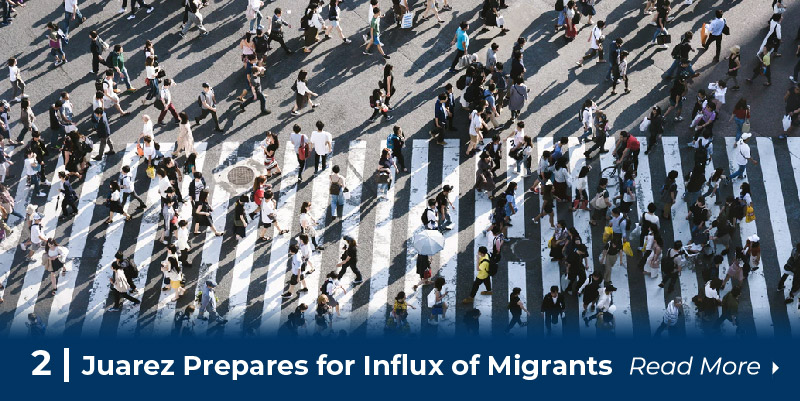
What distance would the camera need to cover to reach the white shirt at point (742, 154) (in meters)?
28.0

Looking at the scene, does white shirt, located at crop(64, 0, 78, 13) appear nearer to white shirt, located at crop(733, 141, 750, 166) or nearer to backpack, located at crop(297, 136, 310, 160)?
backpack, located at crop(297, 136, 310, 160)

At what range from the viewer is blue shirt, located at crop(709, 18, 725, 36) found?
32.4m

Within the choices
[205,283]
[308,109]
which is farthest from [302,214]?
[308,109]

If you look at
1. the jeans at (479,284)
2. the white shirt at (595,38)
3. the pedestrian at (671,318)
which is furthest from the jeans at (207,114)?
the pedestrian at (671,318)

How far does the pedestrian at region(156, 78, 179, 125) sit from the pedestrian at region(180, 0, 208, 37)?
3.46m

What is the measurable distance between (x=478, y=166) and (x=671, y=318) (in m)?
6.15

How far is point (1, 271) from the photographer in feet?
89.1

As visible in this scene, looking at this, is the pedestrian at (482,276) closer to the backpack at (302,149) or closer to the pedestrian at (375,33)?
the backpack at (302,149)

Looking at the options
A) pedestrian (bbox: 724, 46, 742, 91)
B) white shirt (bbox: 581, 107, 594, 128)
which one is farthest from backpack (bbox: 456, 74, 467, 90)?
pedestrian (bbox: 724, 46, 742, 91)

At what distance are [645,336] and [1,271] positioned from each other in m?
15.1

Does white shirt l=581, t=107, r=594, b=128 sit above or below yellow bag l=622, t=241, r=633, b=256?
above

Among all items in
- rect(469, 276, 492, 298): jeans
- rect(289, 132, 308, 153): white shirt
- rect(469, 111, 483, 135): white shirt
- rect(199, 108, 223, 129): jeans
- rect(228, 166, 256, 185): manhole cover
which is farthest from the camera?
rect(199, 108, 223, 129): jeans

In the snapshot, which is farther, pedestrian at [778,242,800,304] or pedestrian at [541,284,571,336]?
pedestrian at [778,242,800,304]

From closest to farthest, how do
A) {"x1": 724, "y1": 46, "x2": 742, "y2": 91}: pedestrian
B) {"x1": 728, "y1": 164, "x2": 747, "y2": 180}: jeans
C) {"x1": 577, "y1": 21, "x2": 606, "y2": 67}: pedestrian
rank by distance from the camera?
{"x1": 728, "y1": 164, "x2": 747, "y2": 180}: jeans, {"x1": 724, "y1": 46, "x2": 742, "y2": 91}: pedestrian, {"x1": 577, "y1": 21, "x2": 606, "y2": 67}: pedestrian
